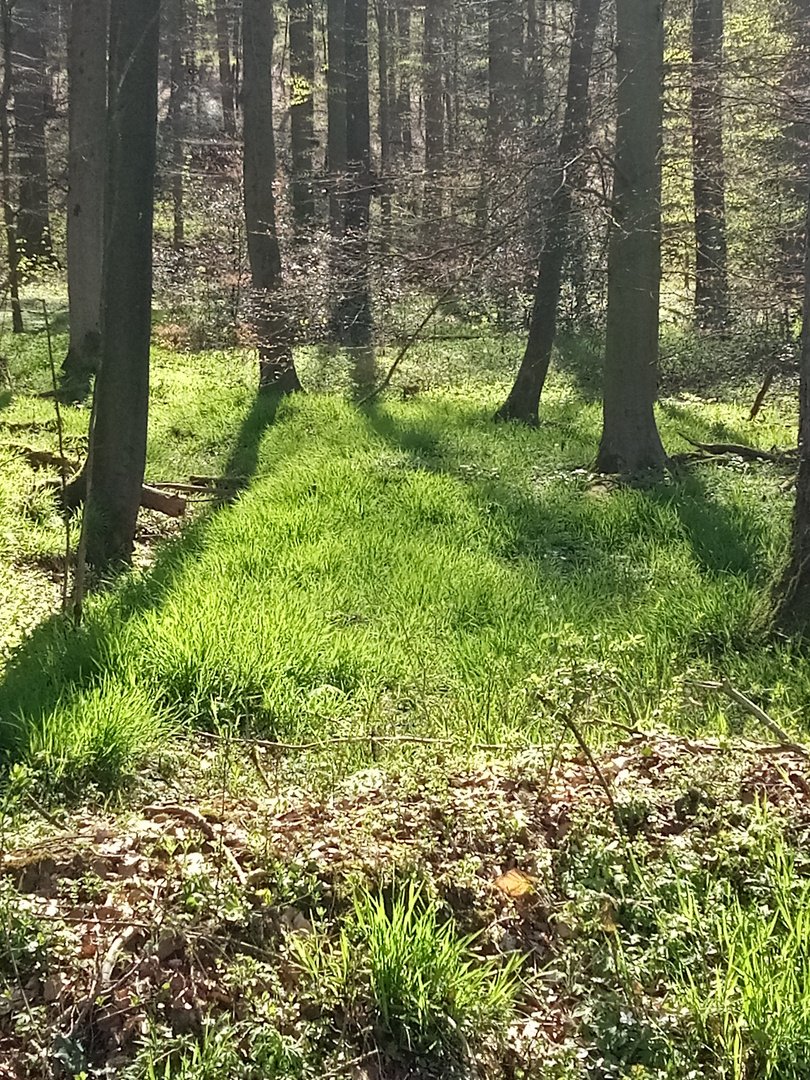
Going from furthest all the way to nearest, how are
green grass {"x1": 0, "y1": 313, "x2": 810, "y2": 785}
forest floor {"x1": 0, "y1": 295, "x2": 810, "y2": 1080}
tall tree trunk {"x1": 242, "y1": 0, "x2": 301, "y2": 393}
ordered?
tall tree trunk {"x1": 242, "y1": 0, "x2": 301, "y2": 393} → green grass {"x1": 0, "y1": 313, "x2": 810, "y2": 785} → forest floor {"x1": 0, "y1": 295, "x2": 810, "y2": 1080}

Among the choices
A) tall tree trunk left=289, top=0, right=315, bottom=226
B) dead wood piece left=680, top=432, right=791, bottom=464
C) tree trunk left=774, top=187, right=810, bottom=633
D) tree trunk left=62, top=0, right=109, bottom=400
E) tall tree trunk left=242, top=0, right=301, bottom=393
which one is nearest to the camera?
tree trunk left=774, top=187, right=810, bottom=633

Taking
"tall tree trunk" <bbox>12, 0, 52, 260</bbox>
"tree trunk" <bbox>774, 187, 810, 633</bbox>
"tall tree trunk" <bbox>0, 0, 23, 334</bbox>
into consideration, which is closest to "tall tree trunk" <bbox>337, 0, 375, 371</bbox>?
"tall tree trunk" <bbox>0, 0, 23, 334</bbox>

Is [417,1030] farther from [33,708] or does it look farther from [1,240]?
[1,240]

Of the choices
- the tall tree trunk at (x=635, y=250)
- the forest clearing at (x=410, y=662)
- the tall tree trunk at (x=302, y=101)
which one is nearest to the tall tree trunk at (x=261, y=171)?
the forest clearing at (x=410, y=662)

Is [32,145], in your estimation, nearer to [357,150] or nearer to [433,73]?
[357,150]

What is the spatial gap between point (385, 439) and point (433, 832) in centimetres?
734

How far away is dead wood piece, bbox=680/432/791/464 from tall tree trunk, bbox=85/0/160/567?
5.98 metres

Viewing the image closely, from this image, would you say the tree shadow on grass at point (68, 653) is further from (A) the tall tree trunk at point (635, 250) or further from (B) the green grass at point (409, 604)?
(A) the tall tree trunk at point (635, 250)

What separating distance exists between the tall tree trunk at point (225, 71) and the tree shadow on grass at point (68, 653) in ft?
72.3

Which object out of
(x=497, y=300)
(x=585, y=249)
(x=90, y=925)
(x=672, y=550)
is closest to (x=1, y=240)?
(x=497, y=300)

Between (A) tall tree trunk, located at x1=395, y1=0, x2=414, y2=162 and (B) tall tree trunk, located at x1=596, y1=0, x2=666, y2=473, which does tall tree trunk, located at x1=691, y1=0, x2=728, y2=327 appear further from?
(A) tall tree trunk, located at x1=395, y1=0, x2=414, y2=162

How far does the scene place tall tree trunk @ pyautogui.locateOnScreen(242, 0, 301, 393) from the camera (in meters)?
12.9

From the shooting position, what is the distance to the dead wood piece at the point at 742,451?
943 cm

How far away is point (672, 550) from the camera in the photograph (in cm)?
673
